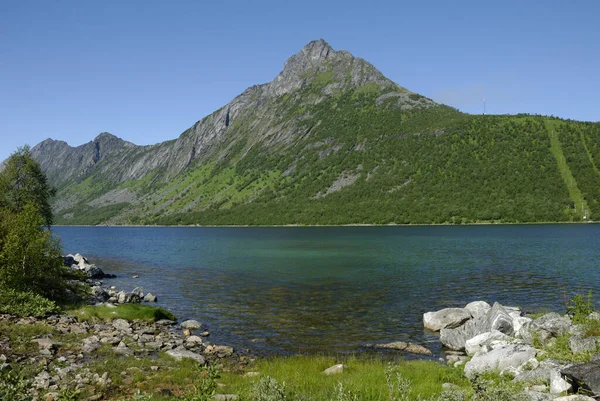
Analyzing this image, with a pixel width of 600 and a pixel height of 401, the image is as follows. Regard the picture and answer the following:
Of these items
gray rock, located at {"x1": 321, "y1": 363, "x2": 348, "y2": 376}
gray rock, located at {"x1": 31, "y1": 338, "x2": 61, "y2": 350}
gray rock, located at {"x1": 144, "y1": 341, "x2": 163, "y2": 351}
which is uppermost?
gray rock, located at {"x1": 31, "y1": 338, "x2": 61, "y2": 350}

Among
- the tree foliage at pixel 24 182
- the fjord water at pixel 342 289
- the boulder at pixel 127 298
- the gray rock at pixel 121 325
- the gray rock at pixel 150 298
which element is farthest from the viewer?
the tree foliage at pixel 24 182

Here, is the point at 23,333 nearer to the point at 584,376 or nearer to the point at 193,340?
the point at 193,340

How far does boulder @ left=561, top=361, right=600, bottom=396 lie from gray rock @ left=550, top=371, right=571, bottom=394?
0.21 meters

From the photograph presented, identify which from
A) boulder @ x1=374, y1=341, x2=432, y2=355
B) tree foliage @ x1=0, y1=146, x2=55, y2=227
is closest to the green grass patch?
boulder @ x1=374, y1=341, x2=432, y2=355

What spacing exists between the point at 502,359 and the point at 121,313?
93.6 ft

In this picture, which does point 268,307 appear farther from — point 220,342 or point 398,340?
point 398,340

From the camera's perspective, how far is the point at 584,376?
1385 centimetres

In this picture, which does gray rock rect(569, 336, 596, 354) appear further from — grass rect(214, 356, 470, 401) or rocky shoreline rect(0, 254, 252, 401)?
rocky shoreline rect(0, 254, 252, 401)

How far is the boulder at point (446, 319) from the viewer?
29797 mm

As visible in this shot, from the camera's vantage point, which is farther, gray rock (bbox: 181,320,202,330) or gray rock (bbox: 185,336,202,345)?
gray rock (bbox: 181,320,202,330)

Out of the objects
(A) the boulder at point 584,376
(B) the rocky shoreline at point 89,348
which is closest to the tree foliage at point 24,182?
(B) the rocky shoreline at point 89,348

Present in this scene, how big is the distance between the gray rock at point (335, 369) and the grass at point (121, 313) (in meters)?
18.5

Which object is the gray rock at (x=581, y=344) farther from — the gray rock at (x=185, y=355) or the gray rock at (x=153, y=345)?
the gray rock at (x=153, y=345)

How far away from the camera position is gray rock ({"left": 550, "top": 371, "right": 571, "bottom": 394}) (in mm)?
14160
